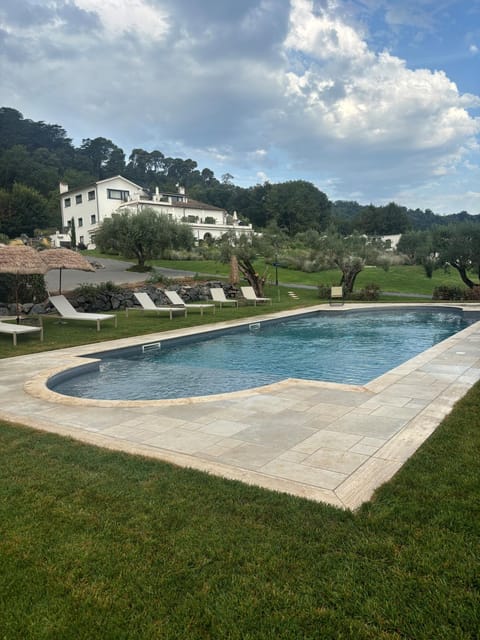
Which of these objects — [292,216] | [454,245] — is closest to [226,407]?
[454,245]

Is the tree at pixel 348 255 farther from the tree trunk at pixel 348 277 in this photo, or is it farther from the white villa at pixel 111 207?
the white villa at pixel 111 207

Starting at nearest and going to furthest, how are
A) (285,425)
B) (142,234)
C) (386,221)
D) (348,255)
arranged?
(285,425), (348,255), (142,234), (386,221)

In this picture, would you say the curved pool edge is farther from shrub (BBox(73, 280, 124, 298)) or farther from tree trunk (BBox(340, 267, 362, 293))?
tree trunk (BBox(340, 267, 362, 293))

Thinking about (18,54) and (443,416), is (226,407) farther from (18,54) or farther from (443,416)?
(18,54)

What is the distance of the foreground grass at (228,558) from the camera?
217cm

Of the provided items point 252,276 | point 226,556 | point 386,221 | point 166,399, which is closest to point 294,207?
point 386,221

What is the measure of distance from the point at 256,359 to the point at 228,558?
7.75 metres

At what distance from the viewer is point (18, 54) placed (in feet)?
79.3

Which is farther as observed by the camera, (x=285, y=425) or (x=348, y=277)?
(x=348, y=277)

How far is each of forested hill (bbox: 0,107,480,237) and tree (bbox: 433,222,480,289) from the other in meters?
33.0

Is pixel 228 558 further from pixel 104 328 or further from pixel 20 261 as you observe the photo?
pixel 104 328

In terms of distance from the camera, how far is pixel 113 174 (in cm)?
8525

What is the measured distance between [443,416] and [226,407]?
8.65 ft

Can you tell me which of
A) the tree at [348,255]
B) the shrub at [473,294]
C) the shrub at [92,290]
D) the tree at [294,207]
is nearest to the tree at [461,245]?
the shrub at [473,294]
